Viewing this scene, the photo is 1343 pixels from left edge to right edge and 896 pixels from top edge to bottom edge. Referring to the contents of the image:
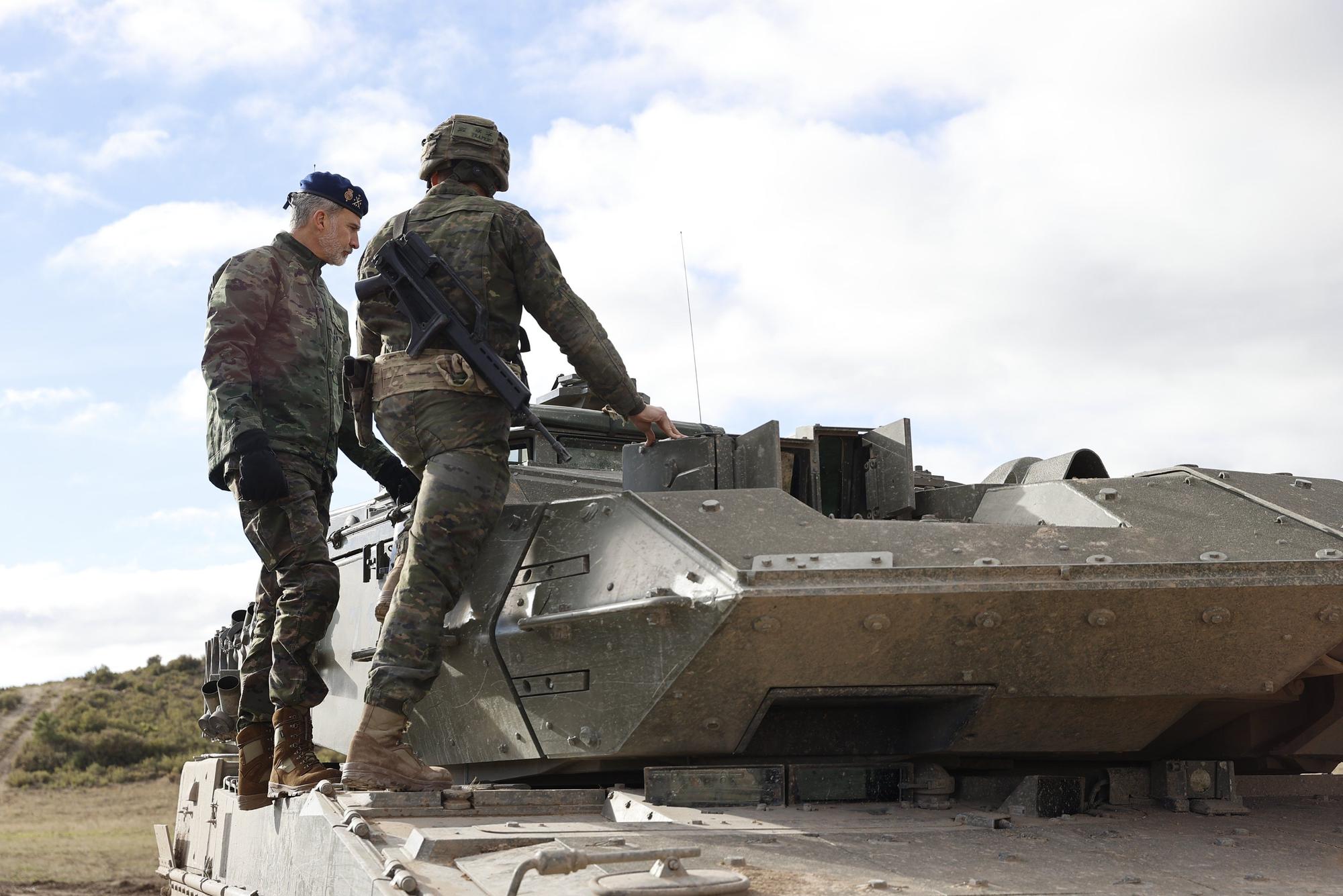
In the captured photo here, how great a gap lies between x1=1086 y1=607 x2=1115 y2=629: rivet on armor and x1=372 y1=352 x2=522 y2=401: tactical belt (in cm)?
183

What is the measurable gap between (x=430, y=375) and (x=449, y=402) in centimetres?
10

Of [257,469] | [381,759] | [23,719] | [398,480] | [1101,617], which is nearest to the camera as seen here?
[1101,617]

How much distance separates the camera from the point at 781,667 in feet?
12.1

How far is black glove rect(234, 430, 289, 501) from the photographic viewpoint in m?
4.40

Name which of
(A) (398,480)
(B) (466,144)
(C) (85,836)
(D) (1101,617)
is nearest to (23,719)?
(C) (85,836)

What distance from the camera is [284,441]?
4.85m

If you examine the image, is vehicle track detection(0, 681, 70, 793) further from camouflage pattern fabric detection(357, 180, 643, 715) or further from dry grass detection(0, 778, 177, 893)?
camouflage pattern fabric detection(357, 180, 643, 715)

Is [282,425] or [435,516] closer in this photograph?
[435,516]

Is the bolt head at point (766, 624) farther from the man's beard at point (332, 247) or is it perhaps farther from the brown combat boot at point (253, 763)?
the man's beard at point (332, 247)

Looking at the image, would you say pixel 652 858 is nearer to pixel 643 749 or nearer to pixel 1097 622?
pixel 643 749

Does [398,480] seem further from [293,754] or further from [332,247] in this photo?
[293,754]

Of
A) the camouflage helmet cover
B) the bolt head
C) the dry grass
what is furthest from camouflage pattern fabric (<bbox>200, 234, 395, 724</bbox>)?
the dry grass

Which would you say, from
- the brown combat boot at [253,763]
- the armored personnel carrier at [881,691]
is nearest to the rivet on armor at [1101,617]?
the armored personnel carrier at [881,691]

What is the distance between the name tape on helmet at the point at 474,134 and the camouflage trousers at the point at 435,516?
0.89m
